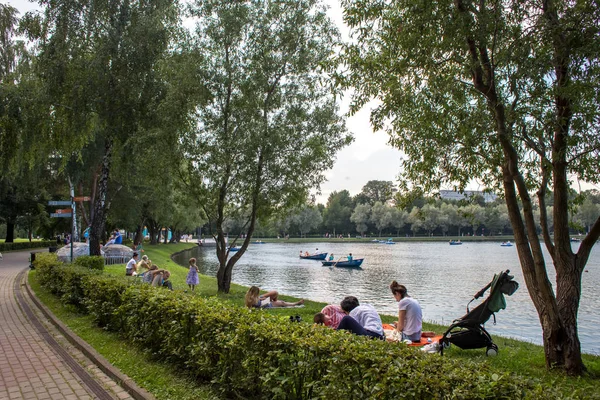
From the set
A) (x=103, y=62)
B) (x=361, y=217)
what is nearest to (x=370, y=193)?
(x=361, y=217)

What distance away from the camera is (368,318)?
748 centimetres

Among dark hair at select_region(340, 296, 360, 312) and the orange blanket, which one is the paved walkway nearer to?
dark hair at select_region(340, 296, 360, 312)

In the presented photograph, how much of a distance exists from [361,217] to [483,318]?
11491cm

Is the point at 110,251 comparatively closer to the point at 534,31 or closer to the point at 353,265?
the point at 353,265

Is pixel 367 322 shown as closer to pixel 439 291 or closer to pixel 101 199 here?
pixel 101 199

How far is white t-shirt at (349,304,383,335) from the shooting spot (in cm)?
733

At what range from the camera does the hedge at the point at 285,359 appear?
11.0 feet

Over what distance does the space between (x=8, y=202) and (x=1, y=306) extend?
3056 cm

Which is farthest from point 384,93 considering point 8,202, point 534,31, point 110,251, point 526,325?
point 8,202

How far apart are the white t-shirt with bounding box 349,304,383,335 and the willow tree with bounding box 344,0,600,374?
2373mm

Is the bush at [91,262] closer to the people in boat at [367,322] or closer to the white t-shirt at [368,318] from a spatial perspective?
the people in boat at [367,322]

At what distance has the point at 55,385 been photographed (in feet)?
19.5

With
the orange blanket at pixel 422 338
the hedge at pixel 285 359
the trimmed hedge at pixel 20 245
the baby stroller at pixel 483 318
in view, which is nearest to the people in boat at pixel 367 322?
the orange blanket at pixel 422 338

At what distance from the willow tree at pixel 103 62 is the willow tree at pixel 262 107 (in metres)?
1.58
